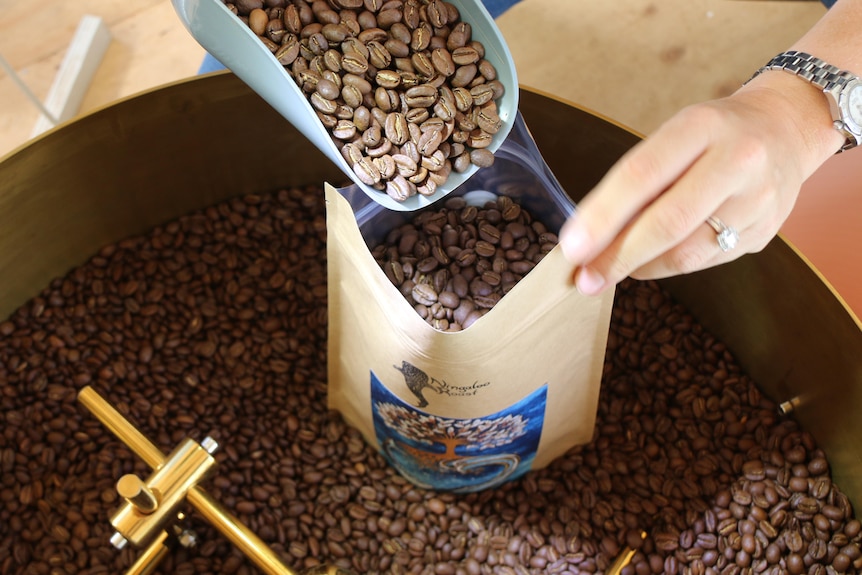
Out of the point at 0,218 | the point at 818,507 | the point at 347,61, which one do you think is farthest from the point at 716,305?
the point at 0,218

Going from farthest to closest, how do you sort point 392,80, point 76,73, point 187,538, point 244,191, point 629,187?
point 76,73
point 244,191
point 187,538
point 392,80
point 629,187

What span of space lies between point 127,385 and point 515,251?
0.62m

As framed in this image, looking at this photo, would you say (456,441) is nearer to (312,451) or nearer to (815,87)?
(312,451)

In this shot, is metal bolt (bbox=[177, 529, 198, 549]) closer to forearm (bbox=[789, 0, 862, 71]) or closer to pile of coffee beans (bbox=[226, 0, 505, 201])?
pile of coffee beans (bbox=[226, 0, 505, 201])

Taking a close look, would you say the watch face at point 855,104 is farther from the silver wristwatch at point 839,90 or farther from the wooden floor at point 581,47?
the wooden floor at point 581,47

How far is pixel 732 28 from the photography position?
162 centimetres

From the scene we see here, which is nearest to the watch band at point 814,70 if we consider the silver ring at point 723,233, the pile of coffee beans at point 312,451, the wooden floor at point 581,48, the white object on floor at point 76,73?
the silver ring at point 723,233

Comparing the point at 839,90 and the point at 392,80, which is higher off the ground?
the point at 392,80

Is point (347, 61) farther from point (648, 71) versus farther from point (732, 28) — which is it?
point (732, 28)

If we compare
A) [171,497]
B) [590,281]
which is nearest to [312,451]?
[171,497]

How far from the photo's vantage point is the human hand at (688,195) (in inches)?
26.1

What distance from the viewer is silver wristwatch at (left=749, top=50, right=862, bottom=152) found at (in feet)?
2.68

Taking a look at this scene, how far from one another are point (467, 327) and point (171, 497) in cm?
36

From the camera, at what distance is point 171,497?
2.76 feet
